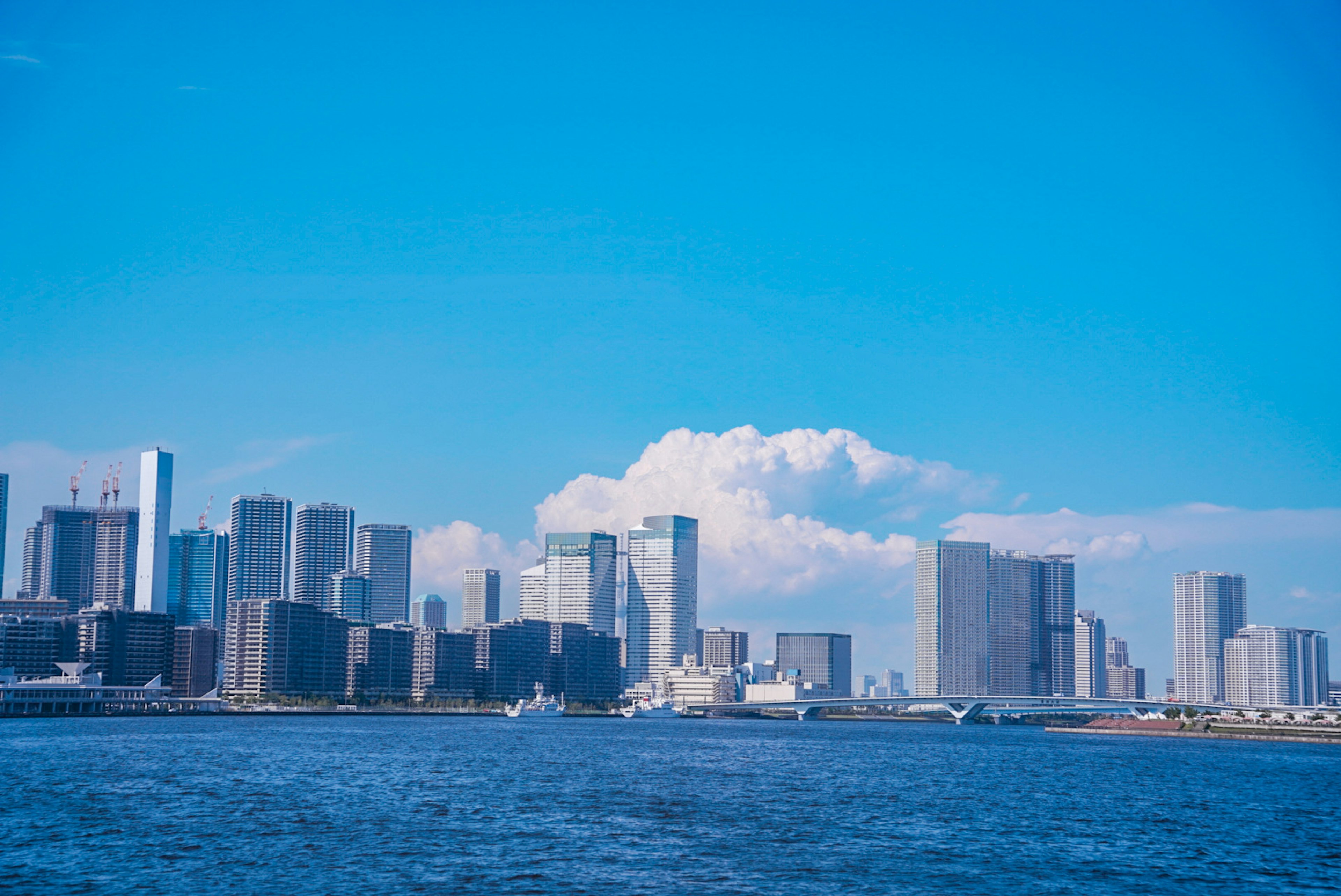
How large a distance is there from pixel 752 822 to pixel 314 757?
60111 mm

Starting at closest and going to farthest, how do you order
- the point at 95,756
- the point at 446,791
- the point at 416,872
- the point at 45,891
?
1. the point at 45,891
2. the point at 416,872
3. the point at 446,791
4. the point at 95,756

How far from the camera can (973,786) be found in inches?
4067

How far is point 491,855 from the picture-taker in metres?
58.7

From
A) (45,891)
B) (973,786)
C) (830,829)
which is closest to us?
(45,891)

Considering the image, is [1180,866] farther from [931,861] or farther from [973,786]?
[973,786]

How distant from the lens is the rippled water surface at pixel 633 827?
5434cm

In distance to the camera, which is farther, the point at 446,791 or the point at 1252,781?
the point at 1252,781

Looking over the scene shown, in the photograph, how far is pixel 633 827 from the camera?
69.2 m

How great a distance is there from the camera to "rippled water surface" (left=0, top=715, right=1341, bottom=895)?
54344 millimetres

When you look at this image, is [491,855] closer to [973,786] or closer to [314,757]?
[973,786]

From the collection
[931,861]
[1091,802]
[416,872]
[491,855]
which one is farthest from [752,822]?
[1091,802]

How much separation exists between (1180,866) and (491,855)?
1257 inches

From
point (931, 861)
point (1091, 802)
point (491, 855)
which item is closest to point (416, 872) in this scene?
point (491, 855)

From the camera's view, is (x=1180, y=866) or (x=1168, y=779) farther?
(x=1168, y=779)
